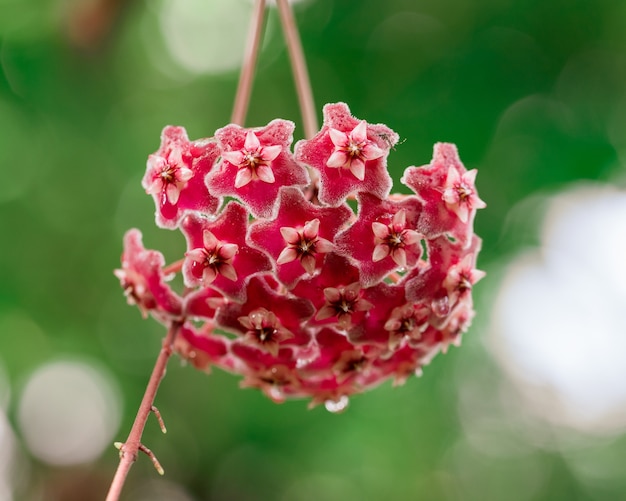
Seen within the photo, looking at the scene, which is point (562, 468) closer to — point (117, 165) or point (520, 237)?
point (520, 237)

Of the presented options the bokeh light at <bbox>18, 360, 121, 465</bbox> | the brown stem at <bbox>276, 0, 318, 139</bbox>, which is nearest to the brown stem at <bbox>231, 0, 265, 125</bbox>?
the brown stem at <bbox>276, 0, 318, 139</bbox>

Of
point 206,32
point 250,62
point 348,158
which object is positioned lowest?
point 348,158

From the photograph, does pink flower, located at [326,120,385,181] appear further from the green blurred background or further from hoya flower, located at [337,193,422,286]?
the green blurred background

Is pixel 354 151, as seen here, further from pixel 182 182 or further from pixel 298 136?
pixel 298 136

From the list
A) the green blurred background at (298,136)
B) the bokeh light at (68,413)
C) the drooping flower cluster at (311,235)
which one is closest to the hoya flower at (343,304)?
the drooping flower cluster at (311,235)

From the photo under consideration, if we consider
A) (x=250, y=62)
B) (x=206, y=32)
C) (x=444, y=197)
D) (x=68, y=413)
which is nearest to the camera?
(x=444, y=197)

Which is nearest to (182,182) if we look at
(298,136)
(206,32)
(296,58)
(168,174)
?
(168,174)

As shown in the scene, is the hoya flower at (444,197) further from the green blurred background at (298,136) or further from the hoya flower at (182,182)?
the green blurred background at (298,136)
